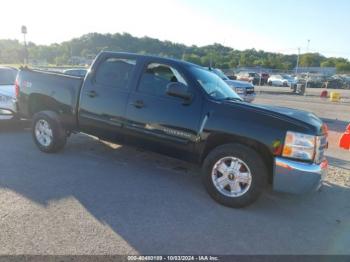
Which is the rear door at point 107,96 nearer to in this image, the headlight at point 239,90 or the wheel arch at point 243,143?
the wheel arch at point 243,143

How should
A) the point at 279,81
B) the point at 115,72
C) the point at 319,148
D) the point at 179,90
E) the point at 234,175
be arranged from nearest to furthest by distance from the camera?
the point at 319,148
the point at 234,175
the point at 179,90
the point at 115,72
the point at 279,81

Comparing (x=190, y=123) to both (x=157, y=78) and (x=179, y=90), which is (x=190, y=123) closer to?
(x=179, y=90)

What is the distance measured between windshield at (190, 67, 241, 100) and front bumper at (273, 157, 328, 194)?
137cm

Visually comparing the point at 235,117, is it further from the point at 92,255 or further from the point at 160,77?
the point at 92,255

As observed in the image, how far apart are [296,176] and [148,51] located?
98747 millimetres

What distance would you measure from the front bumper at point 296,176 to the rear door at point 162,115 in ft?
3.94

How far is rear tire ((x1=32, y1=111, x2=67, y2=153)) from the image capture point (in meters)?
6.04

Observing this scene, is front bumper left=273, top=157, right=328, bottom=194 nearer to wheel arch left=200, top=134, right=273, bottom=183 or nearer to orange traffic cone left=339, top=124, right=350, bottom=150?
wheel arch left=200, top=134, right=273, bottom=183

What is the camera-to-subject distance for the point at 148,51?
99438 mm

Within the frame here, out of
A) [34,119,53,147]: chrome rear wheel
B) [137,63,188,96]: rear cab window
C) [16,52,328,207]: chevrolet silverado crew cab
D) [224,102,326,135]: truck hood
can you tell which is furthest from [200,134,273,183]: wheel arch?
[34,119,53,147]: chrome rear wheel

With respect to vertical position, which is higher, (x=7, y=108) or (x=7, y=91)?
(x=7, y=91)

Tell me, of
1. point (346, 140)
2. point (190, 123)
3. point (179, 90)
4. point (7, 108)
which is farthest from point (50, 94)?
point (346, 140)

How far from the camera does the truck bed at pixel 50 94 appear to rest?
593cm

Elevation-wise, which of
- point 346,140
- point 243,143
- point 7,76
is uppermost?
point 7,76
